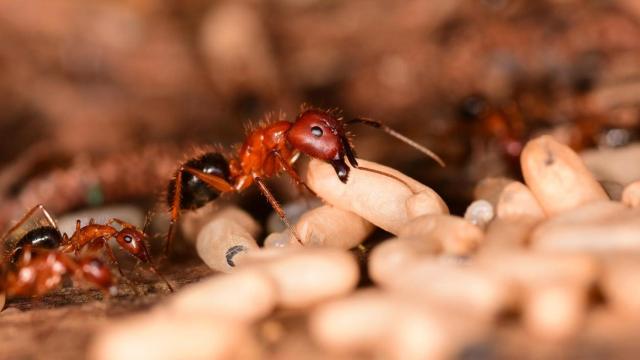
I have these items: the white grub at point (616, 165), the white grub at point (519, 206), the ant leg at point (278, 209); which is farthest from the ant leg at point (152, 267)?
→ the white grub at point (616, 165)

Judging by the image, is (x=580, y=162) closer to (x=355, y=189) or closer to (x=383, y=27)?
(x=355, y=189)

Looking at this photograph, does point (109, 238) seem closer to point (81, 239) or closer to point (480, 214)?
point (81, 239)

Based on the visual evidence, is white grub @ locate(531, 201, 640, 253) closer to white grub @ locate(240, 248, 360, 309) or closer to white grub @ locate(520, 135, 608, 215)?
white grub @ locate(520, 135, 608, 215)

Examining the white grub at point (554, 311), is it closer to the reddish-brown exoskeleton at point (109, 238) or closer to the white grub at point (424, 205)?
the white grub at point (424, 205)

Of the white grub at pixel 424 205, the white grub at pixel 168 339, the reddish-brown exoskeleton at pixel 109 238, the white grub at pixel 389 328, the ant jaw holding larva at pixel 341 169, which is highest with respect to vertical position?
the reddish-brown exoskeleton at pixel 109 238

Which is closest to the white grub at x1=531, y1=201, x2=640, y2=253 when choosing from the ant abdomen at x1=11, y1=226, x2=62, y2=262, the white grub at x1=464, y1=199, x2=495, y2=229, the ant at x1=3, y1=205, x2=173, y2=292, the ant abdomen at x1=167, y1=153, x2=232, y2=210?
the white grub at x1=464, y1=199, x2=495, y2=229

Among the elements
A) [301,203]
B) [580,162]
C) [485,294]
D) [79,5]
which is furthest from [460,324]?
[79,5]
